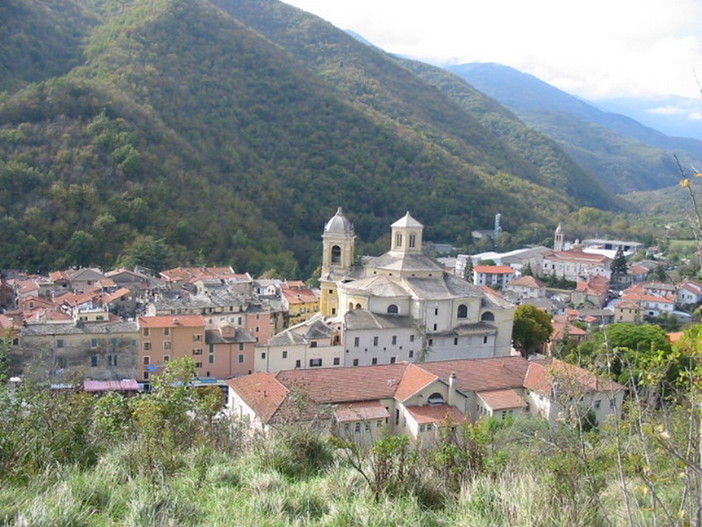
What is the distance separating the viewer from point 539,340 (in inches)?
1300

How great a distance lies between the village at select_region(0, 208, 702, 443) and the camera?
20969 millimetres

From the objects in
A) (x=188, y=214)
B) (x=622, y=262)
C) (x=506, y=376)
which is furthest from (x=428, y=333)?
(x=622, y=262)

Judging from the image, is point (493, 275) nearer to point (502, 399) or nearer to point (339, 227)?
point (339, 227)

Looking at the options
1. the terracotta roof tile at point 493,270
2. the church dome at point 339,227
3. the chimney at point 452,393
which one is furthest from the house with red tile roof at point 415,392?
the terracotta roof tile at point 493,270

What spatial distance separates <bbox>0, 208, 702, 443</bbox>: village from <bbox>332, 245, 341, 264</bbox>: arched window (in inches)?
2.6

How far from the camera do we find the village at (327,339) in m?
21.0

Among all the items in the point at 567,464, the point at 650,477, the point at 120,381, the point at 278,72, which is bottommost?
the point at 120,381

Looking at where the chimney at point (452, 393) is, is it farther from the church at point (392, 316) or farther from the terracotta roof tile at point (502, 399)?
the church at point (392, 316)

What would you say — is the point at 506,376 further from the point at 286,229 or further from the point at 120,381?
the point at 286,229

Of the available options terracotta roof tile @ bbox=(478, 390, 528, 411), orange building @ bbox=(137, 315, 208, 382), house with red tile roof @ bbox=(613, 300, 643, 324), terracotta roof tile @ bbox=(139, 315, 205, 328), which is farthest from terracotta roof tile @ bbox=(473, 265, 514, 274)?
terracotta roof tile @ bbox=(478, 390, 528, 411)

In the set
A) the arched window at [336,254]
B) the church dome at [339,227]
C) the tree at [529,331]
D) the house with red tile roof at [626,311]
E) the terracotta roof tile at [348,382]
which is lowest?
the house with red tile roof at [626,311]

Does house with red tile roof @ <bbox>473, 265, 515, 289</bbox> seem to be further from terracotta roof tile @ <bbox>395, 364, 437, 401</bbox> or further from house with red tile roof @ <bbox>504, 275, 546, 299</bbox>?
terracotta roof tile @ <bbox>395, 364, 437, 401</bbox>

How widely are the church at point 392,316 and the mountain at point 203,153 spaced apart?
87.7ft

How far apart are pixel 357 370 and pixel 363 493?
16896mm
